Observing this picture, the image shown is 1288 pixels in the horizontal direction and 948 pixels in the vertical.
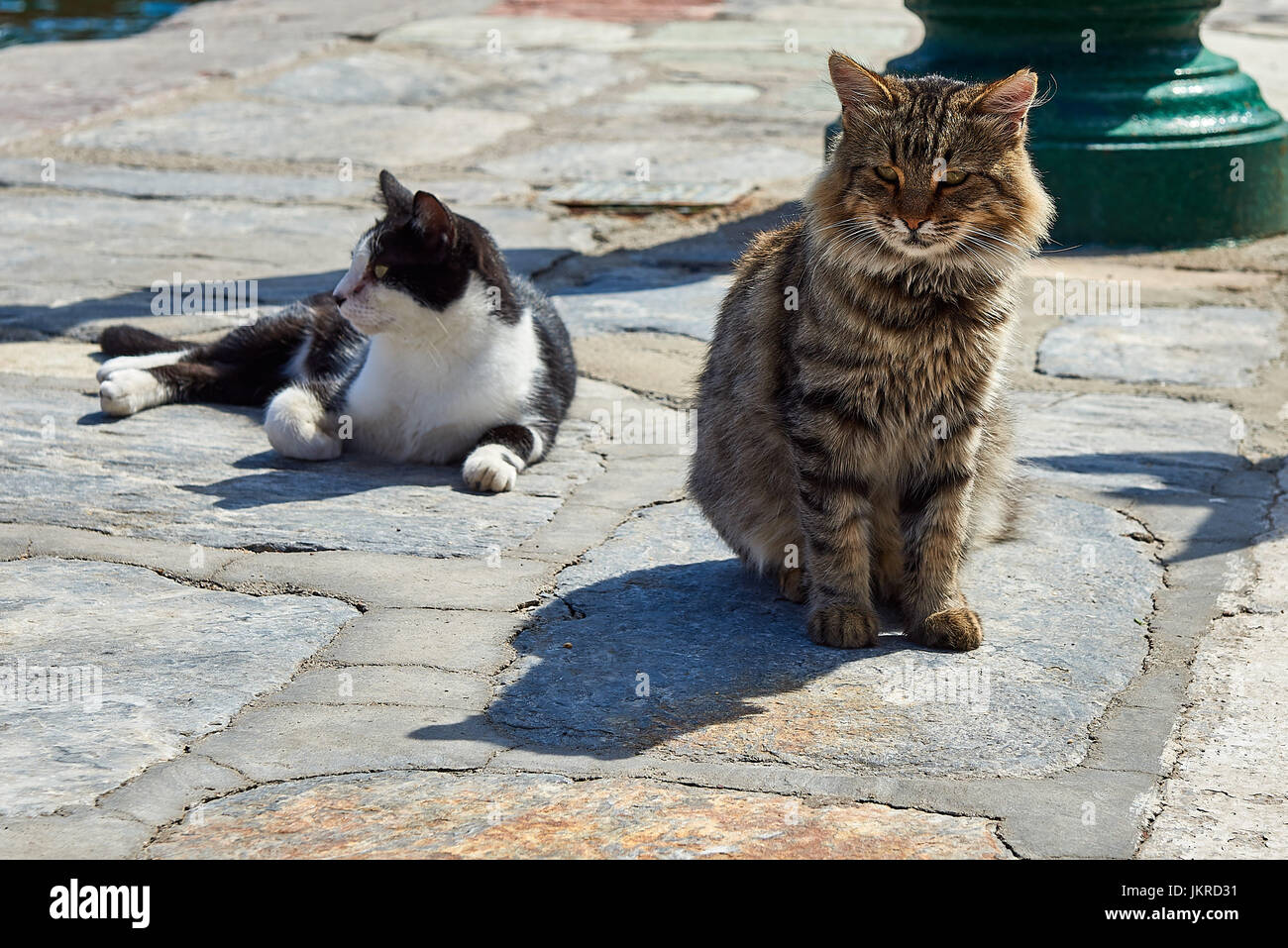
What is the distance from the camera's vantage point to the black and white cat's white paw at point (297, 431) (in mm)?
3965

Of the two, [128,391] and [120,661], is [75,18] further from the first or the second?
[120,661]

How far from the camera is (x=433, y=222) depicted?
4.09 metres

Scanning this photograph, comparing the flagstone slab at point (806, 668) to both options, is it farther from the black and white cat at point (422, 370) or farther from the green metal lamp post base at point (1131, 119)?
the green metal lamp post base at point (1131, 119)

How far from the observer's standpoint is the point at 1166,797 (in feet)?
7.54

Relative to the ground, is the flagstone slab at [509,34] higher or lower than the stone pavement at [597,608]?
higher

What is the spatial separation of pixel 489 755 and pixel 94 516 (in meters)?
1.48

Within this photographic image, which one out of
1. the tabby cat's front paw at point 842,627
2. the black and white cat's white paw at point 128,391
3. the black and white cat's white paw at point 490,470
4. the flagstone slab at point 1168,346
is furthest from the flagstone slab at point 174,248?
the tabby cat's front paw at point 842,627

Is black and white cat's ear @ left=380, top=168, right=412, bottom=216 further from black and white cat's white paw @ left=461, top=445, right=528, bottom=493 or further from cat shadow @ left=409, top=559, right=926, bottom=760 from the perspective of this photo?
cat shadow @ left=409, top=559, right=926, bottom=760

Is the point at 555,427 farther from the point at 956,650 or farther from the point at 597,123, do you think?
the point at 597,123

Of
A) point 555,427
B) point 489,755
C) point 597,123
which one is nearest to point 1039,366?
point 555,427

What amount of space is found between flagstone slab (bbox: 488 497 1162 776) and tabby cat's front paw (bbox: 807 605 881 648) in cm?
2

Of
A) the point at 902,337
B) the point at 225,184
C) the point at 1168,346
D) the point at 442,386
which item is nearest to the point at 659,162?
the point at 225,184

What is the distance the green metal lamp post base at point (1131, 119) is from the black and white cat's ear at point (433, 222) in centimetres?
267

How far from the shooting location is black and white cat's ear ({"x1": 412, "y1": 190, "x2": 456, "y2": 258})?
4.08m
